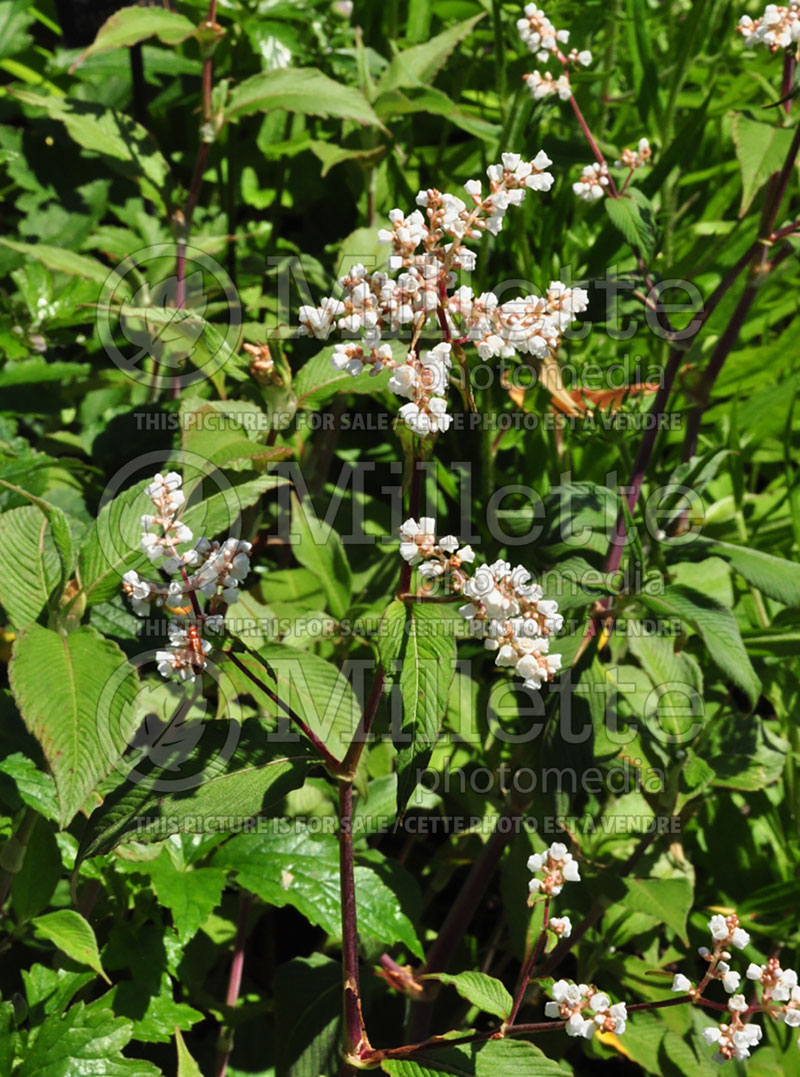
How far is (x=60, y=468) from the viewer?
5.23 ft

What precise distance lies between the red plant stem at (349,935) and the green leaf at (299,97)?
1.07 meters

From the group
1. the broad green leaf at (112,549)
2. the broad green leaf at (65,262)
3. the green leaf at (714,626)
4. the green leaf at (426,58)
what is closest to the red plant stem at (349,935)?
the broad green leaf at (112,549)

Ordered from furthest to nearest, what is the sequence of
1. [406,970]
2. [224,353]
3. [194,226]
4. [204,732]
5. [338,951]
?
[194,226], [338,951], [406,970], [224,353], [204,732]

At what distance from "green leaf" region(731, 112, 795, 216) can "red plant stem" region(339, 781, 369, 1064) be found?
84 cm

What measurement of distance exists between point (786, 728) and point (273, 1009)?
0.84 meters

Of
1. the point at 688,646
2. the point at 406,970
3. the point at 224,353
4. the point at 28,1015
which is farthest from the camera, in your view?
the point at 688,646

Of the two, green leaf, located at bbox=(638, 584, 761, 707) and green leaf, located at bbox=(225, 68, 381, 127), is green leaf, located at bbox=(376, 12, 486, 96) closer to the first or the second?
green leaf, located at bbox=(225, 68, 381, 127)

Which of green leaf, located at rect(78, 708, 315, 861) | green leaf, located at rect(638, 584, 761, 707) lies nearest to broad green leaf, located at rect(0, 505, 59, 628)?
green leaf, located at rect(78, 708, 315, 861)

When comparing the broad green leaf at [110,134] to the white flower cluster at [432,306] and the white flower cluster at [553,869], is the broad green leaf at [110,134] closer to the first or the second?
the white flower cluster at [432,306]

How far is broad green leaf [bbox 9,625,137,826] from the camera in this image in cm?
92

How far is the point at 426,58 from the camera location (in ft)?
6.09

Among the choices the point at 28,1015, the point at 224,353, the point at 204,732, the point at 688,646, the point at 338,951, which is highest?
the point at 224,353

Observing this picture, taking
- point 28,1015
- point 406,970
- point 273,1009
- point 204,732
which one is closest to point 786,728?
point 406,970

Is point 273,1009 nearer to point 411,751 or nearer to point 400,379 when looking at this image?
point 411,751
